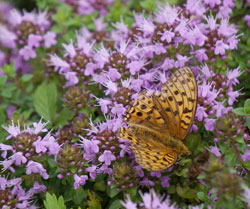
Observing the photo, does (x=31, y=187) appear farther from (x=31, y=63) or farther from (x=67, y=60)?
(x=31, y=63)

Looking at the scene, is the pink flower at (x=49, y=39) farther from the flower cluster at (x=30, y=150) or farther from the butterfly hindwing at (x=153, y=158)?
the butterfly hindwing at (x=153, y=158)

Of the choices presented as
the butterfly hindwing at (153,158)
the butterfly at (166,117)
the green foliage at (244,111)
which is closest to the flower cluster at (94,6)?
the butterfly at (166,117)

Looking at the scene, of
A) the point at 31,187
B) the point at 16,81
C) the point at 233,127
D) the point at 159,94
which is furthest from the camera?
the point at 16,81

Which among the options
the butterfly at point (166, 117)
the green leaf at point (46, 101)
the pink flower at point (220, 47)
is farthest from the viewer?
the green leaf at point (46, 101)

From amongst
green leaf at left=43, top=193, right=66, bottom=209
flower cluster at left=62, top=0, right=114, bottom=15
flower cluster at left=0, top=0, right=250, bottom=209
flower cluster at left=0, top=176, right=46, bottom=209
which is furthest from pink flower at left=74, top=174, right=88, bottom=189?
flower cluster at left=62, top=0, right=114, bottom=15

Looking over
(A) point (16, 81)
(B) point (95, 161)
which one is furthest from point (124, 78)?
(A) point (16, 81)
